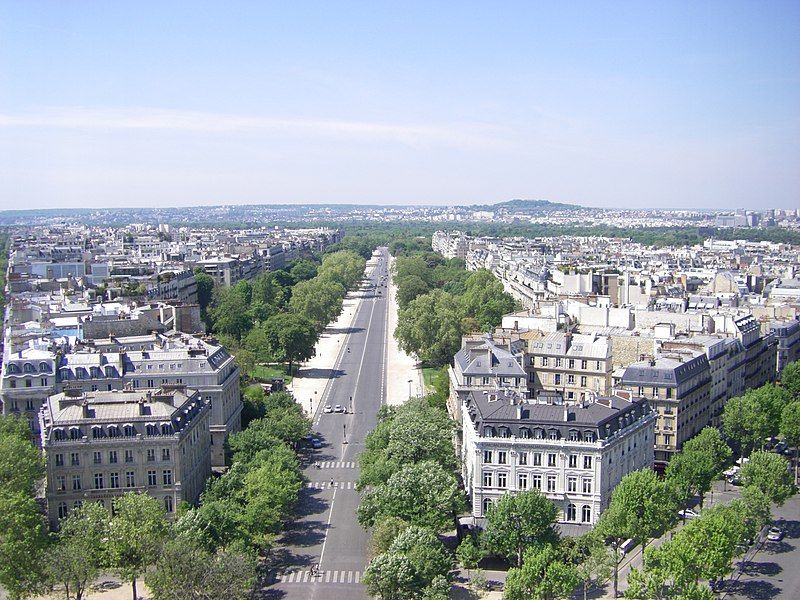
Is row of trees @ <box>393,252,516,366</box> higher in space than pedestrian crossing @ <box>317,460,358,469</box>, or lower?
higher

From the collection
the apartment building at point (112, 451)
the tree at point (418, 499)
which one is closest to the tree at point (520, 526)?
the tree at point (418, 499)

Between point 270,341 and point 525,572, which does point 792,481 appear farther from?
point 270,341

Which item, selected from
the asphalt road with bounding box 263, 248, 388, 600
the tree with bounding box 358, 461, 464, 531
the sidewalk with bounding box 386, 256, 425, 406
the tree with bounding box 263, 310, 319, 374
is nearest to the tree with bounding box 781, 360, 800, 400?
the sidewalk with bounding box 386, 256, 425, 406

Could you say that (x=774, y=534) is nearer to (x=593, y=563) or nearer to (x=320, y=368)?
(x=593, y=563)

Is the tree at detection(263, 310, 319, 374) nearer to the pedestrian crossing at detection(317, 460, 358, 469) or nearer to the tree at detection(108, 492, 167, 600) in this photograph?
the pedestrian crossing at detection(317, 460, 358, 469)

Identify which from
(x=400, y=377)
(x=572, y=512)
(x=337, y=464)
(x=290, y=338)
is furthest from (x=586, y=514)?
(x=290, y=338)

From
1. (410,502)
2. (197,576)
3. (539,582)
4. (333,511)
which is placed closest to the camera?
(197,576)
